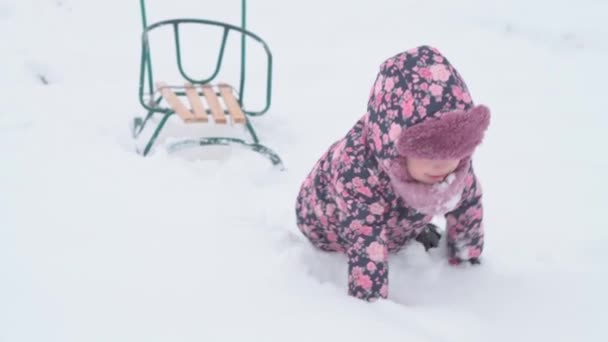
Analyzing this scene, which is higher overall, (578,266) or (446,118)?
(446,118)

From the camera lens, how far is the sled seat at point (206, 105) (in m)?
2.75

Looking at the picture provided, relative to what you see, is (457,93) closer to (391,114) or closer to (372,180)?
(391,114)

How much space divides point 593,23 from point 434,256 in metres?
3.29

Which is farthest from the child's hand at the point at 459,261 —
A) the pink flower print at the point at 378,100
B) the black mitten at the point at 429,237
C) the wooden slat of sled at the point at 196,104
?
the wooden slat of sled at the point at 196,104

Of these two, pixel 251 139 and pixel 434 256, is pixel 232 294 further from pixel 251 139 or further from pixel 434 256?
pixel 251 139

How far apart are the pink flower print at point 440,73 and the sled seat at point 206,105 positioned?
1.45m

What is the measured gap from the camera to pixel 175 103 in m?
2.88

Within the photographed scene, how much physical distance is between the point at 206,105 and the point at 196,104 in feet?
1.02

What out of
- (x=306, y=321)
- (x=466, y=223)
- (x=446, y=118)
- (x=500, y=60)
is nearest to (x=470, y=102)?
(x=446, y=118)

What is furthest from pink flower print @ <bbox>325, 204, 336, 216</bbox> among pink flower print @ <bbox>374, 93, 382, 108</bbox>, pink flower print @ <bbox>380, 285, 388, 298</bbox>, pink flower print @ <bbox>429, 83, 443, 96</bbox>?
pink flower print @ <bbox>429, 83, 443, 96</bbox>

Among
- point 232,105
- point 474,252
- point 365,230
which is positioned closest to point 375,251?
point 365,230

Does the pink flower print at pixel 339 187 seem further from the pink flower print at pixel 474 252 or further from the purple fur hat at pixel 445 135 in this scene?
the pink flower print at pixel 474 252

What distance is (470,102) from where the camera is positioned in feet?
4.82

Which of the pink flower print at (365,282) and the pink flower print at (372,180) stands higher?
the pink flower print at (372,180)
